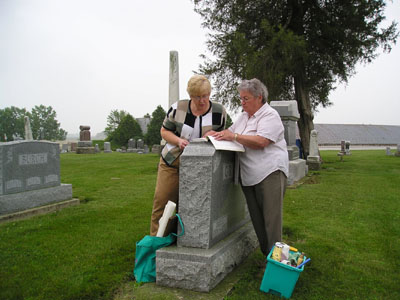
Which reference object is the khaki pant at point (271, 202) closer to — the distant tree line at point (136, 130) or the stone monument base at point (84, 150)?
the stone monument base at point (84, 150)

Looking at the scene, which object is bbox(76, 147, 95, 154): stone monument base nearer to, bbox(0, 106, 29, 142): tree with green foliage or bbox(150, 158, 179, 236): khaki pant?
bbox(150, 158, 179, 236): khaki pant

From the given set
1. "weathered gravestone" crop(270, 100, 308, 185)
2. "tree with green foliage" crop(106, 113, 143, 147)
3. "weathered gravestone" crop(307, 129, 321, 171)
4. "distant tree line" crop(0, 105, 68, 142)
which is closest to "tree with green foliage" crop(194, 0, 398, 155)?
"weathered gravestone" crop(307, 129, 321, 171)

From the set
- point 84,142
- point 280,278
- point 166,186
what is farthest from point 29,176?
point 84,142

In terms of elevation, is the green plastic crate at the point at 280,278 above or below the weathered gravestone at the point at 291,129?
below

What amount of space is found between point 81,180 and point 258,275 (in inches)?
301

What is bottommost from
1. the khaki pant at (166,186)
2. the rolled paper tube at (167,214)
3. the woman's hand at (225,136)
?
the rolled paper tube at (167,214)

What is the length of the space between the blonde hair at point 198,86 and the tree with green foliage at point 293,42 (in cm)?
1071

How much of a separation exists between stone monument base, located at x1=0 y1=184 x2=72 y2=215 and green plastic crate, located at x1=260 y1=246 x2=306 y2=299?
4556 millimetres

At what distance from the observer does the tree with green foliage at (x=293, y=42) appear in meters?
13.2

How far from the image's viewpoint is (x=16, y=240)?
410cm

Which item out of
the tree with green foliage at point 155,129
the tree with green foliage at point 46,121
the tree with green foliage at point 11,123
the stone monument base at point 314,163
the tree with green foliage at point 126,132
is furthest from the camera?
the tree with green foliage at point 46,121

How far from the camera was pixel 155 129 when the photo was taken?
118 feet

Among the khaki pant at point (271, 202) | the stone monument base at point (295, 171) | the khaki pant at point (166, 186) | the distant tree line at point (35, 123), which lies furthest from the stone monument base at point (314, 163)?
the distant tree line at point (35, 123)

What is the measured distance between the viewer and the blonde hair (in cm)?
297
